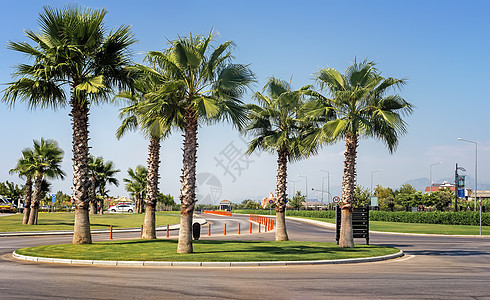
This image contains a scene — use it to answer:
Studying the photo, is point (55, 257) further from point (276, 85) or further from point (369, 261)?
point (276, 85)

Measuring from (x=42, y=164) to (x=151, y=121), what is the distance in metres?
23.6

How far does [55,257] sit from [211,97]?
820cm

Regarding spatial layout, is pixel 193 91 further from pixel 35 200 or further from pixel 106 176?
pixel 106 176

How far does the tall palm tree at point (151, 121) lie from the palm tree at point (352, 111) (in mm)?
6953

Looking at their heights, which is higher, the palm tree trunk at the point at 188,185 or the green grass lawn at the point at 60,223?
the palm tree trunk at the point at 188,185

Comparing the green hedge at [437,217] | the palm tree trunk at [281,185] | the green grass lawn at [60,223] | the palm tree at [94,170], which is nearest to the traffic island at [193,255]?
the palm tree trunk at [281,185]

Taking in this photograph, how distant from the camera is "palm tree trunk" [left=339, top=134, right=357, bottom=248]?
827 inches

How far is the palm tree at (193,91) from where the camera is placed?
17.6m

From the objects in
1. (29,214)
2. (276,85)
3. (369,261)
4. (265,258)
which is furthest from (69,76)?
(29,214)

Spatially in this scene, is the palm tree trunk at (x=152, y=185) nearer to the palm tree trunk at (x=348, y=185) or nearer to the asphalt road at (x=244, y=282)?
the asphalt road at (x=244, y=282)

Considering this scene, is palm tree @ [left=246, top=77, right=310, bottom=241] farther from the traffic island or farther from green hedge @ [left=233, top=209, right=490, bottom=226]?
green hedge @ [left=233, top=209, right=490, bottom=226]

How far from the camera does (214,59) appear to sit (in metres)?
18.4

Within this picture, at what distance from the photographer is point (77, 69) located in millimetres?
20281

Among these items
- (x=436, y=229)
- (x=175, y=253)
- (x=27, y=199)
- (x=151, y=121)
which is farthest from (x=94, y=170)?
(x=175, y=253)
